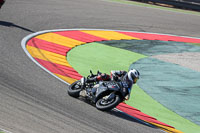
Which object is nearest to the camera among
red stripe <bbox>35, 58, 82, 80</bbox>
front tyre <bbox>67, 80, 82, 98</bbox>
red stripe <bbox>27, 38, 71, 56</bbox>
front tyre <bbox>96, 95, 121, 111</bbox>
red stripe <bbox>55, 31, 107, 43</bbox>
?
front tyre <bbox>96, 95, 121, 111</bbox>

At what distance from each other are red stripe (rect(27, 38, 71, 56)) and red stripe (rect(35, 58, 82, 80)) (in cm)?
146

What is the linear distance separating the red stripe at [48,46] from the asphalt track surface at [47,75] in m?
0.49

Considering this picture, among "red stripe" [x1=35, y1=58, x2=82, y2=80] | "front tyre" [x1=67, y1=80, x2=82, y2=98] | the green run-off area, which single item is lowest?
the green run-off area

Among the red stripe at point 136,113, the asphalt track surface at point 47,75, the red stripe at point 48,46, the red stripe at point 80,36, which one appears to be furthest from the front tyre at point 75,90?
the red stripe at point 80,36

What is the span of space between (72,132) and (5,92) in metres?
1.87

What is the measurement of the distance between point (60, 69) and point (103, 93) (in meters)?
2.74

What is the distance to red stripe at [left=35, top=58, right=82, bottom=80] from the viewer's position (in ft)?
33.7

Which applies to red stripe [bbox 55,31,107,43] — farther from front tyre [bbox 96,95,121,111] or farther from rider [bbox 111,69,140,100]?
front tyre [bbox 96,95,121,111]

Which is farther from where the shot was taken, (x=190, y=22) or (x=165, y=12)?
(x=165, y=12)

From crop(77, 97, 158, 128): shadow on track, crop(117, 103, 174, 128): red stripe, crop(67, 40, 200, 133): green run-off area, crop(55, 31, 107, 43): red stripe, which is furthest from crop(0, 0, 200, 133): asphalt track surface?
crop(67, 40, 200, 133): green run-off area

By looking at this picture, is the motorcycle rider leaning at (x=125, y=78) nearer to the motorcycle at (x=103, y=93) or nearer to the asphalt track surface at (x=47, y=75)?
the motorcycle at (x=103, y=93)

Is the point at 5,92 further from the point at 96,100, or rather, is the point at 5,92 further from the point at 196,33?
the point at 196,33

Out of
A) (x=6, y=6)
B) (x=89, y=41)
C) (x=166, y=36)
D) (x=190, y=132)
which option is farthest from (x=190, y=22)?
(x=190, y=132)

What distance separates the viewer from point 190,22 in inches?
836
